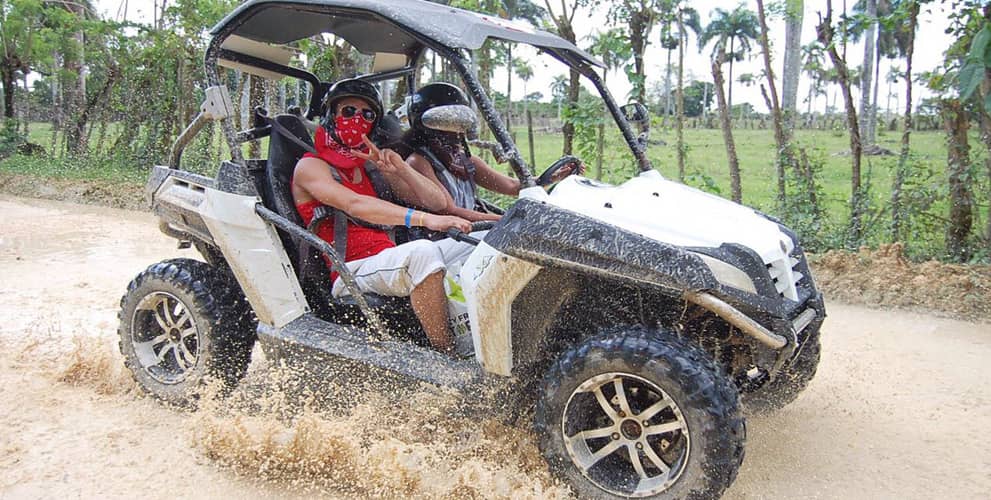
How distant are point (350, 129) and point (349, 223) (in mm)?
432

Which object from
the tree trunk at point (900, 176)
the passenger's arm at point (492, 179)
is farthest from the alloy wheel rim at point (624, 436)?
the tree trunk at point (900, 176)

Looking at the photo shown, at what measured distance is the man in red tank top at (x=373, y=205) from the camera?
11.2 feet

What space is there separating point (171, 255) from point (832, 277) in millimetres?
6173

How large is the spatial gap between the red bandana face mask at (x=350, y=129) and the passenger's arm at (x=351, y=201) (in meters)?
0.15

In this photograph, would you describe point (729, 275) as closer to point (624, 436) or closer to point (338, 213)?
point (624, 436)

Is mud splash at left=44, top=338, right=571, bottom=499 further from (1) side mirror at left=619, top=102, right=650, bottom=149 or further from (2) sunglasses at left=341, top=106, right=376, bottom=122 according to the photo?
(1) side mirror at left=619, top=102, right=650, bottom=149

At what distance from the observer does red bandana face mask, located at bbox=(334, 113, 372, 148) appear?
12.1 feet

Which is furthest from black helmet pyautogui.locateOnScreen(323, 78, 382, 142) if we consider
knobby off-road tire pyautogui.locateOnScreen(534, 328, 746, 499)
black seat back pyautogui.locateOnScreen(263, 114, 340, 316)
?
knobby off-road tire pyautogui.locateOnScreen(534, 328, 746, 499)

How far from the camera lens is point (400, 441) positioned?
3.39m

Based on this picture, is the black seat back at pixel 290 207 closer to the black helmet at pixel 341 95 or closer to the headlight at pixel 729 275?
the black helmet at pixel 341 95

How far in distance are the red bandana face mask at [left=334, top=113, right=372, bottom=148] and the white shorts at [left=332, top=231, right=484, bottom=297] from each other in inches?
21.4

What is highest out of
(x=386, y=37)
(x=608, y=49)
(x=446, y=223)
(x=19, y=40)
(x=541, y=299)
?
(x=19, y=40)

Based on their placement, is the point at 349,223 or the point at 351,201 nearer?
the point at 351,201

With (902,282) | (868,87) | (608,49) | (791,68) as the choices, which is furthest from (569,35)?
(868,87)
